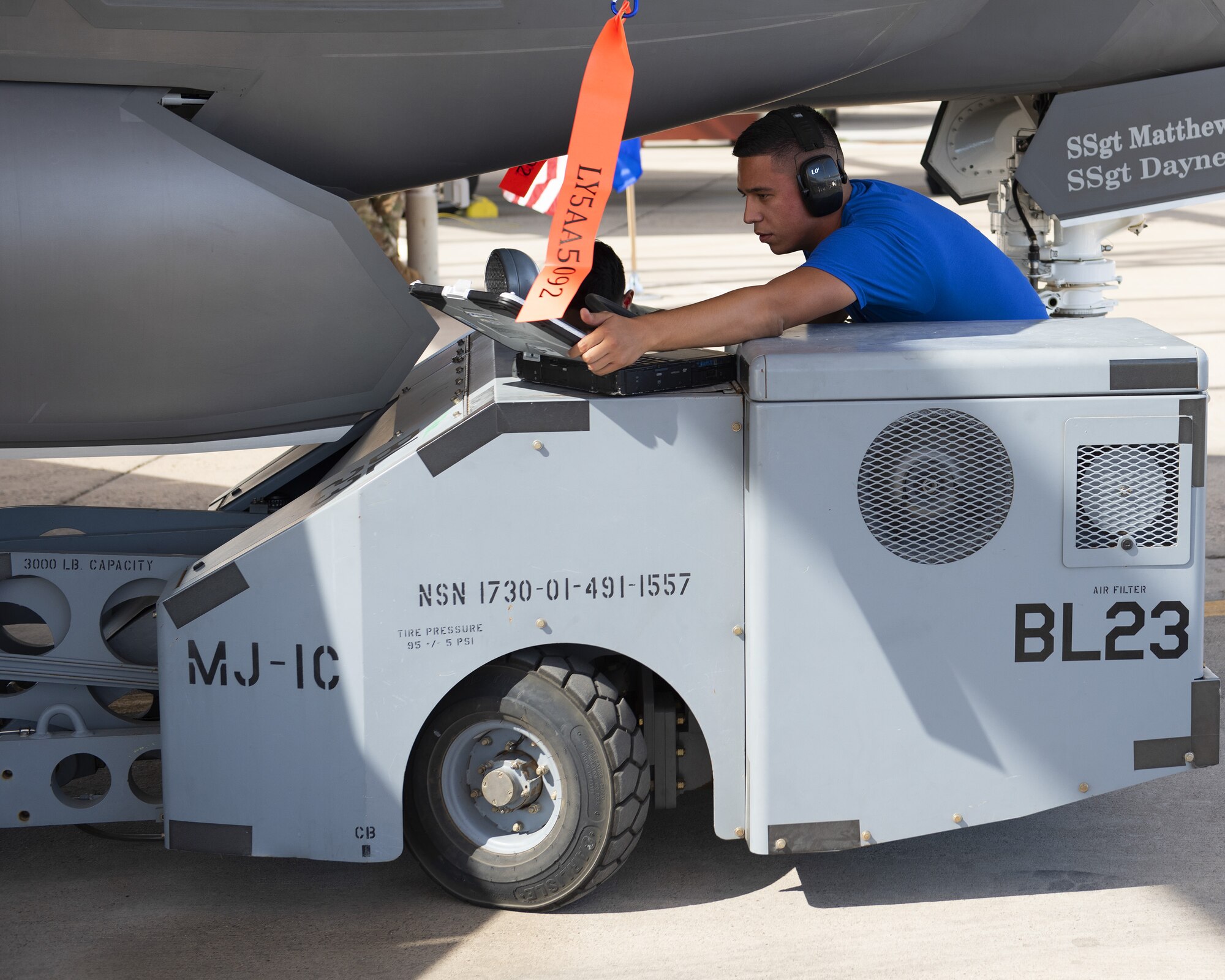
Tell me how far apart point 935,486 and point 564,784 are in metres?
1.08

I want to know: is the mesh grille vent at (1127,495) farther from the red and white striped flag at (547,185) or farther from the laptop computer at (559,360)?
the red and white striped flag at (547,185)

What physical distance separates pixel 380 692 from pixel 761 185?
158 cm

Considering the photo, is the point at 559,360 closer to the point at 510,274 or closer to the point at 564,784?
the point at 510,274

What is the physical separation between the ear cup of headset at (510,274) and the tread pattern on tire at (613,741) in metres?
0.90

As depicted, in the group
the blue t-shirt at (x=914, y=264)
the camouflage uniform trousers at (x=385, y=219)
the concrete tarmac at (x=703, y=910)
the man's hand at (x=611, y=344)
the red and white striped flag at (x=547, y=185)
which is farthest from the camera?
the camouflage uniform trousers at (x=385, y=219)

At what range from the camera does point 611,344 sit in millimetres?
2754

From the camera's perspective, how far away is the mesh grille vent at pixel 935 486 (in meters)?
2.78

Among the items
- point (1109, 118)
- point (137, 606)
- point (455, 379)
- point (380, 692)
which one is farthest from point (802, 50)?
point (137, 606)

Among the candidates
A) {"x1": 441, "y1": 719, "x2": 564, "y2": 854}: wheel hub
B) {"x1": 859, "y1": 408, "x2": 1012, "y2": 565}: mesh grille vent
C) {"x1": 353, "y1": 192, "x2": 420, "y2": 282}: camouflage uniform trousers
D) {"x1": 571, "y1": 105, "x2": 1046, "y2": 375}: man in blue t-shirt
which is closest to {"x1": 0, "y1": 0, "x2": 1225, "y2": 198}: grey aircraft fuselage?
{"x1": 571, "y1": 105, "x2": 1046, "y2": 375}: man in blue t-shirt

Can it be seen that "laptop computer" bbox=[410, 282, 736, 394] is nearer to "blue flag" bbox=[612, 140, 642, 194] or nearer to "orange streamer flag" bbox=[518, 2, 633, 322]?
"orange streamer flag" bbox=[518, 2, 633, 322]

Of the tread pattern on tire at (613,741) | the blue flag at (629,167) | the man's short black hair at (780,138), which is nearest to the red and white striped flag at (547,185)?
the blue flag at (629,167)

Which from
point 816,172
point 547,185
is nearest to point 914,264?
point 816,172

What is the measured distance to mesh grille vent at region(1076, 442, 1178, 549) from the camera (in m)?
2.79

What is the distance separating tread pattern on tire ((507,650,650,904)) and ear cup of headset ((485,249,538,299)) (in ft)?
2.96
